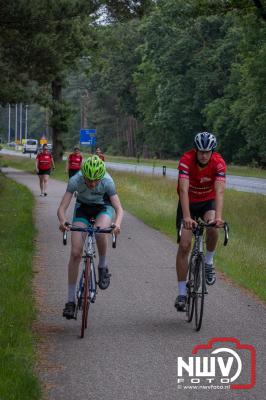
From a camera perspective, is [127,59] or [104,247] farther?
[127,59]

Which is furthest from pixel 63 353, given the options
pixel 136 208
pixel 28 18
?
pixel 136 208

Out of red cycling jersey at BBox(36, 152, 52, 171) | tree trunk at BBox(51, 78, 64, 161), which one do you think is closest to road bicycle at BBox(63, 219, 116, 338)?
red cycling jersey at BBox(36, 152, 52, 171)

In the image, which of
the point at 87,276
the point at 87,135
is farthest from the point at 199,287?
the point at 87,135

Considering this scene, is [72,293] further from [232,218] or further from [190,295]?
[232,218]

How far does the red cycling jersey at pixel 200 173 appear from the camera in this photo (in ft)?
28.8

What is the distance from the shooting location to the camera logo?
658cm

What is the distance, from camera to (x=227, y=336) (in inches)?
324

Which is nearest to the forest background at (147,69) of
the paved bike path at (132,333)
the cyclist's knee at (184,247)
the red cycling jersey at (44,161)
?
the red cycling jersey at (44,161)

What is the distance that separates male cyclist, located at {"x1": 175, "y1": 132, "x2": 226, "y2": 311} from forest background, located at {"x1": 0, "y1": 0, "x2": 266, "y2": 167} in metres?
11.9

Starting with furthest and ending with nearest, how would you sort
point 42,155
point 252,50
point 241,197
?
point 252,50
point 241,197
point 42,155

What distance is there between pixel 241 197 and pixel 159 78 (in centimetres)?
5412

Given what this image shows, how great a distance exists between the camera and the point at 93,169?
8391 millimetres

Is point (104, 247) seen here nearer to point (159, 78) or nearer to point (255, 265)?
point (255, 265)

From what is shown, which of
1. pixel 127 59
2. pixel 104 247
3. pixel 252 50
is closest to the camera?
pixel 104 247
